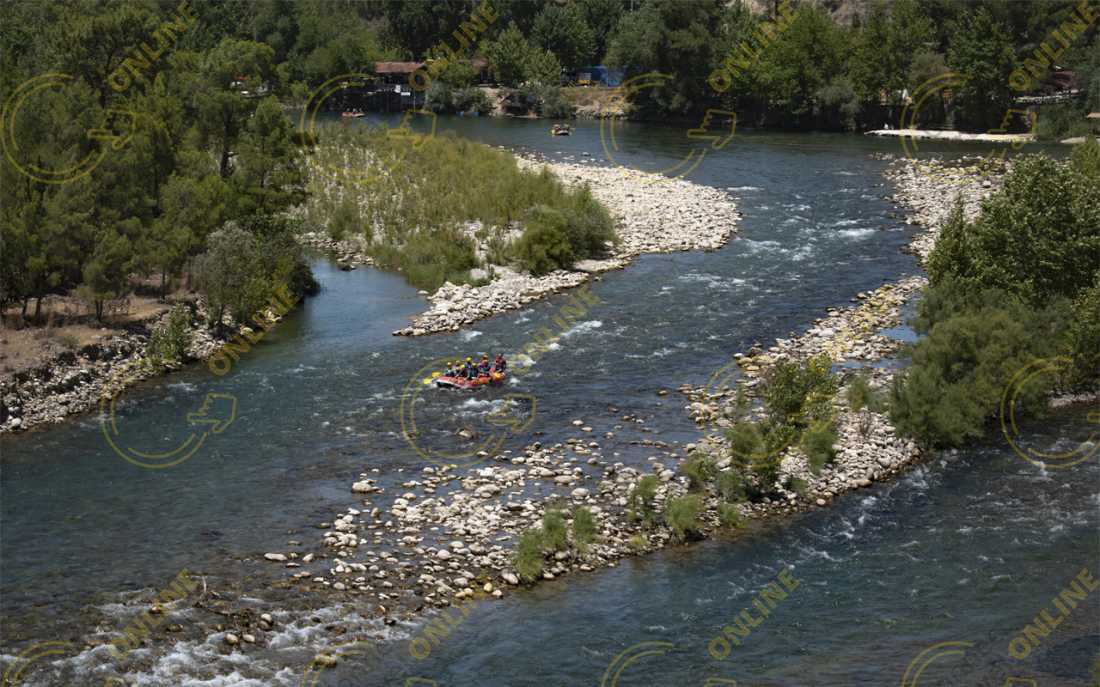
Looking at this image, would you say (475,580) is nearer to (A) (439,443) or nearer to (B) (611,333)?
(A) (439,443)

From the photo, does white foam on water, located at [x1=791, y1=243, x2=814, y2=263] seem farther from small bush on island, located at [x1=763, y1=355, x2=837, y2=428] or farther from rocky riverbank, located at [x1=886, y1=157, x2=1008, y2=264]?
small bush on island, located at [x1=763, y1=355, x2=837, y2=428]

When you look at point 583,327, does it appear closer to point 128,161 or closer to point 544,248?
point 544,248

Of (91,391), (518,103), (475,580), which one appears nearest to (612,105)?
(518,103)

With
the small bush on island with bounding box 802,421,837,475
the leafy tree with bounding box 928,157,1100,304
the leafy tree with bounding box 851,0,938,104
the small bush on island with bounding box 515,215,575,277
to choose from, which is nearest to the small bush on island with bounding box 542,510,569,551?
the small bush on island with bounding box 802,421,837,475

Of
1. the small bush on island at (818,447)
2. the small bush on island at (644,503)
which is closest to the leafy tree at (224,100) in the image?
the small bush on island at (644,503)

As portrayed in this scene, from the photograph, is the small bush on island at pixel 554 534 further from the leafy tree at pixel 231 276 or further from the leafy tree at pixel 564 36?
the leafy tree at pixel 564 36

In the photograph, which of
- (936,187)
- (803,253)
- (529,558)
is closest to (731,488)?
(529,558)
